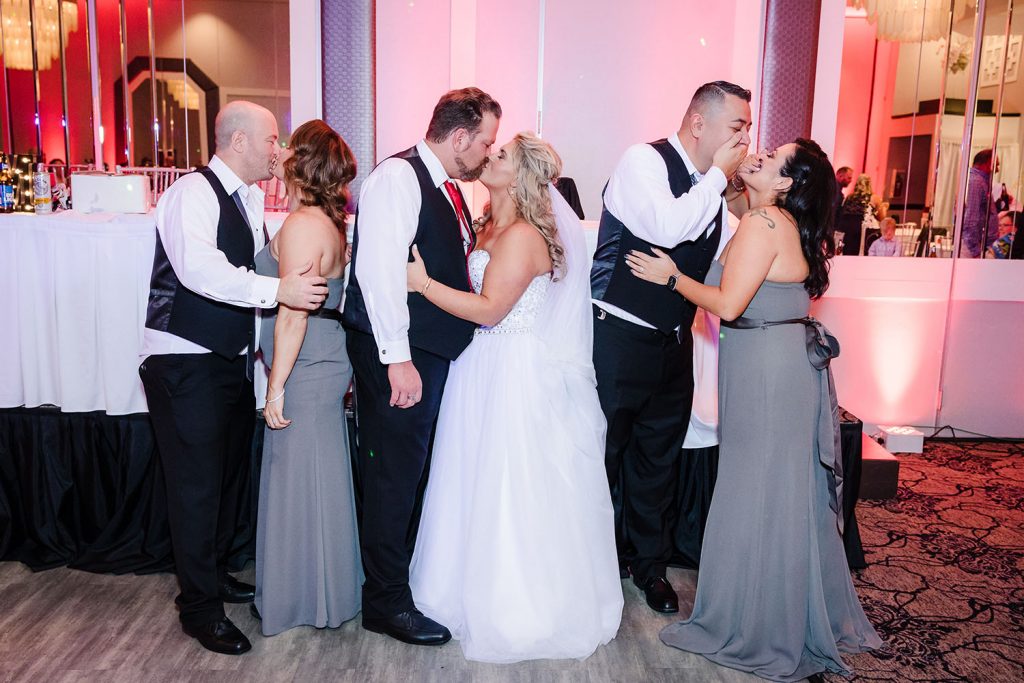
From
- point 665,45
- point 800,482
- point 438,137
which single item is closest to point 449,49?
point 665,45

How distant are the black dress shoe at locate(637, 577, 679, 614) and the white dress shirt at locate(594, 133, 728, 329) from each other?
941 millimetres

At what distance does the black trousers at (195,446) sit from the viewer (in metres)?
2.49

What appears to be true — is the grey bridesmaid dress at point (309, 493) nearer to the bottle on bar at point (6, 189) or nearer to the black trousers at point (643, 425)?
the black trousers at point (643, 425)

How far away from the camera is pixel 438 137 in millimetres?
2441

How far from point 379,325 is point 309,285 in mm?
228

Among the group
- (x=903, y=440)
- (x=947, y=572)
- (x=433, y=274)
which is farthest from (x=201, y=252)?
(x=903, y=440)

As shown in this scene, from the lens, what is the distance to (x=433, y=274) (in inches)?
96.9

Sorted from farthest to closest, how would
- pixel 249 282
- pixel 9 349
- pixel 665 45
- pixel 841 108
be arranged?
pixel 665 45 < pixel 841 108 < pixel 9 349 < pixel 249 282

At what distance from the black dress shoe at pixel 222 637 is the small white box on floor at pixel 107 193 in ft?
5.26

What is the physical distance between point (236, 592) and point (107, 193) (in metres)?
1.59

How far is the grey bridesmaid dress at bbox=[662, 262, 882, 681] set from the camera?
2541 millimetres

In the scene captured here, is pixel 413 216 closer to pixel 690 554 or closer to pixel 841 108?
pixel 690 554

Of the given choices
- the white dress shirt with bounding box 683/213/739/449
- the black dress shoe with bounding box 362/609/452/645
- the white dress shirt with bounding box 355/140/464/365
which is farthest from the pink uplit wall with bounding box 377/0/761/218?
the black dress shoe with bounding box 362/609/452/645

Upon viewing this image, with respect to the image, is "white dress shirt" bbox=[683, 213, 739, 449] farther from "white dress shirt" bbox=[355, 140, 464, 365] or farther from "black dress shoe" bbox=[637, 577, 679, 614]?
"white dress shirt" bbox=[355, 140, 464, 365]
